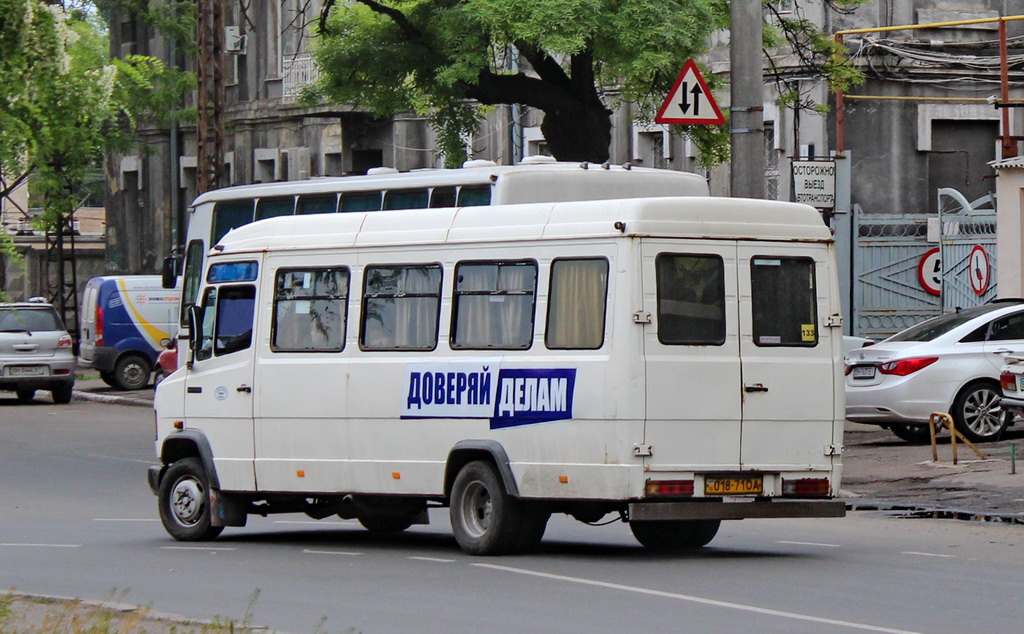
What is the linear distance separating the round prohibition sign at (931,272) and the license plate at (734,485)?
18.7 m

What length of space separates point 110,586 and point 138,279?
2548cm

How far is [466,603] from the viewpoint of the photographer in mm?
10516

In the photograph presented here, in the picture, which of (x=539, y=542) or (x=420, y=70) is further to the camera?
(x=420, y=70)

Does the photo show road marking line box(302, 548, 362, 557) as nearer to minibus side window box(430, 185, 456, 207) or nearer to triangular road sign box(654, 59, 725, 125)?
triangular road sign box(654, 59, 725, 125)

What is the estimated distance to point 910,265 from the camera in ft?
102

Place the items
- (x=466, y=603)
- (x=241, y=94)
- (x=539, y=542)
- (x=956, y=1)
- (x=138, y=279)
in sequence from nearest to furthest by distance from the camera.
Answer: (x=466, y=603), (x=539, y=542), (x=956, y=1), (x=138, y=279), (x=241, y=94)

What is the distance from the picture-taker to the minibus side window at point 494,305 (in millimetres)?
12906

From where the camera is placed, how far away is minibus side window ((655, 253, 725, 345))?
12438 millimetres

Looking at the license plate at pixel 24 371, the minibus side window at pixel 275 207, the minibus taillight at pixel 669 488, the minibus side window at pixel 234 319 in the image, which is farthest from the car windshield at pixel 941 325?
the license plate at pixel 24 371

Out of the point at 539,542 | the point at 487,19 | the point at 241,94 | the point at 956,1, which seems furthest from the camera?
the point at 241,94

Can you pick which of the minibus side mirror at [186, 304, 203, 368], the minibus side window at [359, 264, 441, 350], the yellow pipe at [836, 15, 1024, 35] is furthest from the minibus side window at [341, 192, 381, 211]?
the yellow pipe at [836, 15, 1024, 35]

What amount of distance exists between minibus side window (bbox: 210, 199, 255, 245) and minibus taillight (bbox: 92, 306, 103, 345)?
12.4 m

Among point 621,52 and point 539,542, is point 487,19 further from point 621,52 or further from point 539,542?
point 539,542

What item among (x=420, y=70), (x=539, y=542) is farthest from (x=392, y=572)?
(x=420, y=70)
